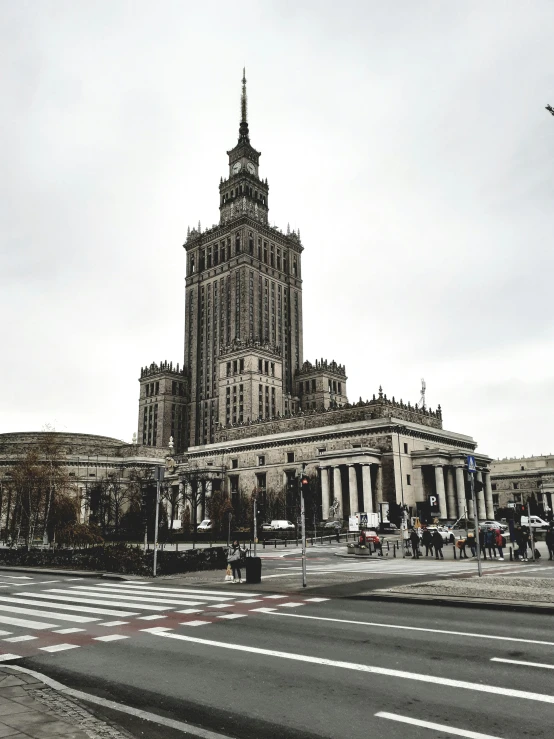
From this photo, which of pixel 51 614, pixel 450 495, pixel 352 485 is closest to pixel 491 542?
pixel 51 614

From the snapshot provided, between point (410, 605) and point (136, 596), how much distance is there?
8346 mm

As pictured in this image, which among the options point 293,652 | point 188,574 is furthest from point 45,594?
point 293,652

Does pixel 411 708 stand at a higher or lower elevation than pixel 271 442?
lower

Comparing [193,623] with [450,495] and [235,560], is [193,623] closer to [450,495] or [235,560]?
[235,560]

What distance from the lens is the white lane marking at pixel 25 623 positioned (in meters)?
12.8

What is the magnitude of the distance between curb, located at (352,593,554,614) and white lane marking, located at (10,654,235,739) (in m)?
10.2

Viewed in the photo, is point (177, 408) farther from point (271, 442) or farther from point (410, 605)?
point (410, 605)

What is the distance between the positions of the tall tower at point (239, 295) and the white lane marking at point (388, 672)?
117668 mm

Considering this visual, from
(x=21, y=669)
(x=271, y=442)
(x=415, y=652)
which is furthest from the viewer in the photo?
(x=271, y=442)

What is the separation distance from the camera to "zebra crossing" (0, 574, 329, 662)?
1143 cm

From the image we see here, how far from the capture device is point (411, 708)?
6.97 meters

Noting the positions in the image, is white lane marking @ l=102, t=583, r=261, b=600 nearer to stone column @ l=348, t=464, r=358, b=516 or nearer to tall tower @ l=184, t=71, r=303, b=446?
stone column @ l=348, t=464, r=358, b=516

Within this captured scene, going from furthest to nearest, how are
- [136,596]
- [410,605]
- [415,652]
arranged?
[136,596]
[410,605]
[415,652]

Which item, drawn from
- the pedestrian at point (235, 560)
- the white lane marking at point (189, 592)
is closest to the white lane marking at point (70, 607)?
the white lane marking at point (189, 592)
